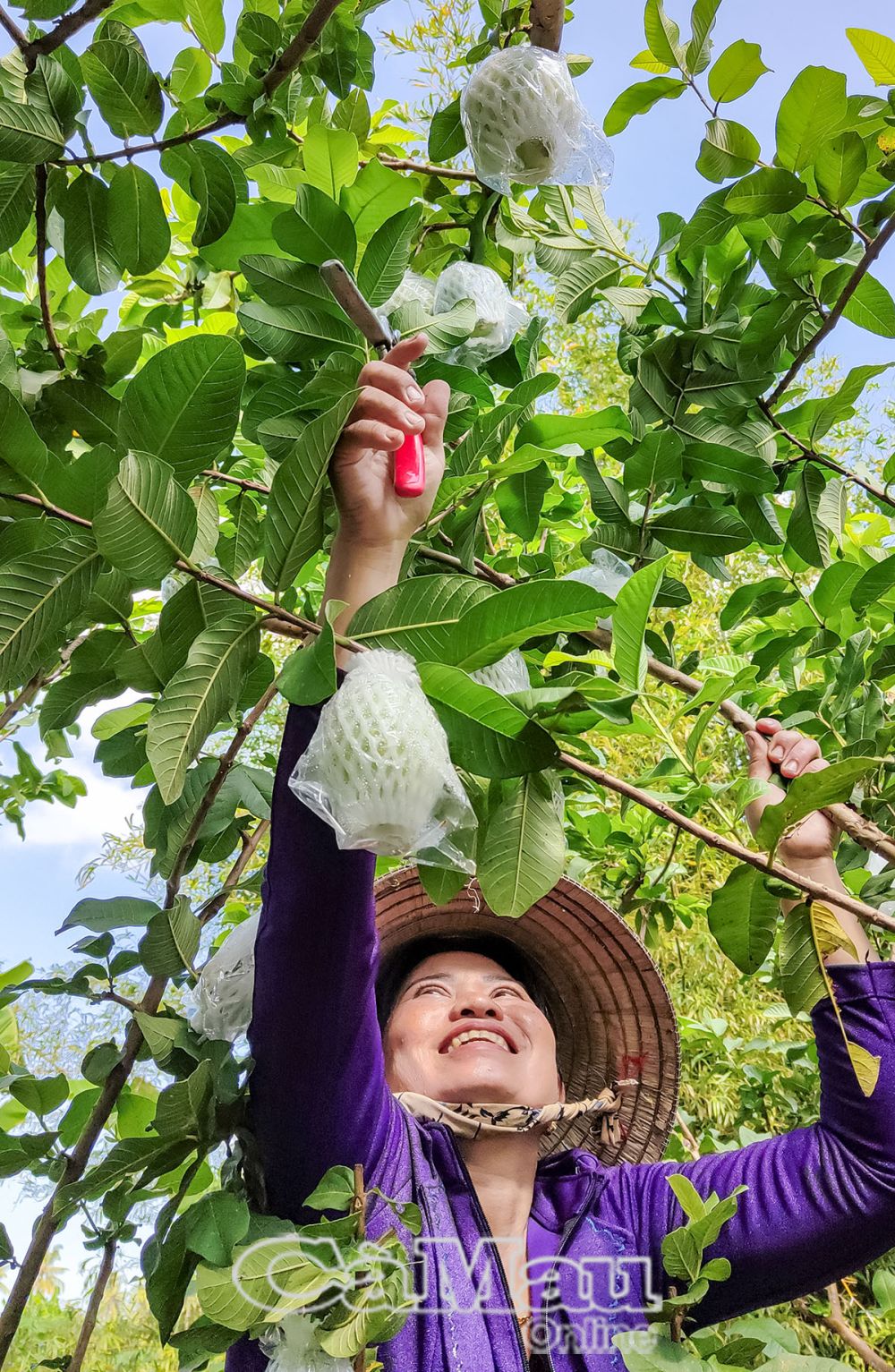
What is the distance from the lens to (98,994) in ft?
2.58

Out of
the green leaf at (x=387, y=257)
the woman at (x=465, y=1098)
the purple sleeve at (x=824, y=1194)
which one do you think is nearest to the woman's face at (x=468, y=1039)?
the woman at (x=465, y=1098)

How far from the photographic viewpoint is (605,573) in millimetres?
892

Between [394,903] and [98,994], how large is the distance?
0.47 metres

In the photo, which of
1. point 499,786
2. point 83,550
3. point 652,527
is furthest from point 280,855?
point 652,527

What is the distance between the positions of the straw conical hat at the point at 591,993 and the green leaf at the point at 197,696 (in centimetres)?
67

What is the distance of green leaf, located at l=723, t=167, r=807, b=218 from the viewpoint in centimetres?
85

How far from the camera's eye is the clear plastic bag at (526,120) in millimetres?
798

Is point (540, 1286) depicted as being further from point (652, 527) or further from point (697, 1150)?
point (697, 1150)

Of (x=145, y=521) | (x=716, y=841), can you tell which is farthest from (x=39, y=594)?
(x=716, y=841)

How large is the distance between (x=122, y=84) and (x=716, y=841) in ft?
2.10

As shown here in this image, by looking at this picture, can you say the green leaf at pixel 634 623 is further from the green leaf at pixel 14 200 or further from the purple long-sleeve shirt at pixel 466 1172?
the green leaf at pixel 14 200

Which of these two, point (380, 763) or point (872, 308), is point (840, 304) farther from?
point (380, 763)

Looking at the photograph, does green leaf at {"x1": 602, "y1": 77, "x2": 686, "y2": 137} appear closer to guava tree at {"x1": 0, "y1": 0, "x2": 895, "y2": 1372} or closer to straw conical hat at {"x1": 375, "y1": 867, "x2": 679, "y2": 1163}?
guava tree at {"x1": 0, "y1": 0, "x2": 895, "y2": 1372}

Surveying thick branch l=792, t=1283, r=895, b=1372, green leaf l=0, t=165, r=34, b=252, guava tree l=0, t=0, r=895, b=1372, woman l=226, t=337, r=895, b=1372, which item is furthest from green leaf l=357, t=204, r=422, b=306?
thick branch l=792, t=1283, r=895, b=1372
